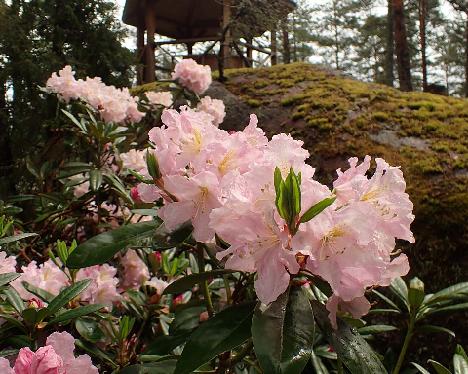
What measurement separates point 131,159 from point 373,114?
1.98 metres

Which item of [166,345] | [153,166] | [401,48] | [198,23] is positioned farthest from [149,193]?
[198,23]

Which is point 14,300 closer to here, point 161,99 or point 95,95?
point 95,95

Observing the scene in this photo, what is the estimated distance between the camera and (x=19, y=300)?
1104 millimetres

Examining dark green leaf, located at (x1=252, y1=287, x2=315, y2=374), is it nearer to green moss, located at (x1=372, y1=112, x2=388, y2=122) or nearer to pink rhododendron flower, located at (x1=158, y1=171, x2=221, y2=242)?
pink rhododendron flower, located at (x1=158, y1=171, x2=221, y2=242)

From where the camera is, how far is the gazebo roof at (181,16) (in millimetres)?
9219

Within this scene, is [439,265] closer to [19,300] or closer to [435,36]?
[19,300]

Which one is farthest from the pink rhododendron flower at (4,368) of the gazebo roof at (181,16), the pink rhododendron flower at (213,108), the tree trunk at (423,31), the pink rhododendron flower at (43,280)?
the tree trunk at (423,31)

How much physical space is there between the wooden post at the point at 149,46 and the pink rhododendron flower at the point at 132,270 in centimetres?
623

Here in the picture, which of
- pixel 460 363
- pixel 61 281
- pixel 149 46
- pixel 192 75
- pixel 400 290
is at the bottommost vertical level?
pixel 460 363

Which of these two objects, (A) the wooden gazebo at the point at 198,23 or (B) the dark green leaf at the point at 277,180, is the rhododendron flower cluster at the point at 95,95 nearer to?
(B) the dark green leaf at the point at 277,180

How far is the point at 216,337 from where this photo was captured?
72 cm

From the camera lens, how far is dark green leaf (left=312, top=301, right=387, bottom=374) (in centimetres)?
72

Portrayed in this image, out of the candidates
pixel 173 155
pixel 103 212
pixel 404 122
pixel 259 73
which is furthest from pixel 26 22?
pixel 173 155

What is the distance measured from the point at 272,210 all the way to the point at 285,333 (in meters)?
0.17
